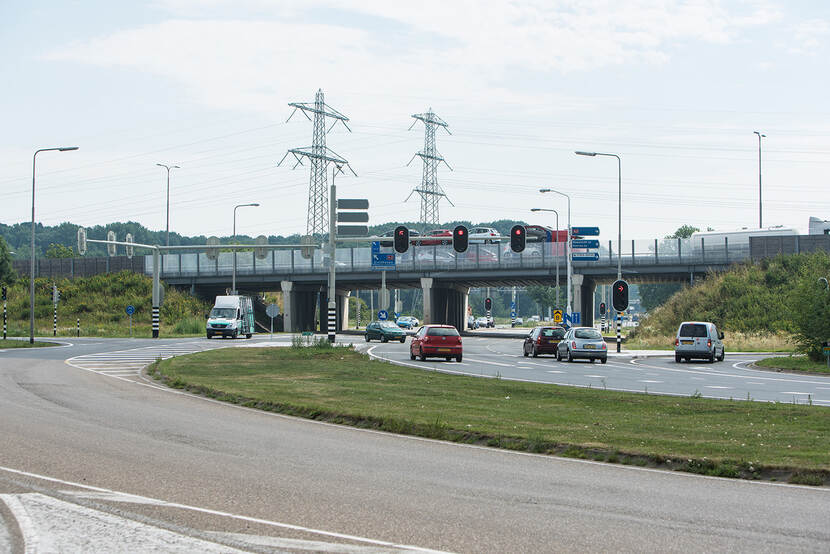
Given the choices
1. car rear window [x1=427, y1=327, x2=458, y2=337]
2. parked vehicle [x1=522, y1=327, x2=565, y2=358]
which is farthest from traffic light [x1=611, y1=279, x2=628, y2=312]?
car rear window [x1=427, y1=327, x2=458, y2=337]

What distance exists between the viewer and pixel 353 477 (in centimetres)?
1007

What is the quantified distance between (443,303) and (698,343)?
5027cm

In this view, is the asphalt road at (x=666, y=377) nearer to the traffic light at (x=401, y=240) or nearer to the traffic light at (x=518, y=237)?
the traffic light at (x=401, y=240)

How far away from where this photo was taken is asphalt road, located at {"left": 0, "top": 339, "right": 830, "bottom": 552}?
7.23m

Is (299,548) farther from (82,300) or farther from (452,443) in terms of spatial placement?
(82,300)

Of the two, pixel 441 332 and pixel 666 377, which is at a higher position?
pixel 441 332

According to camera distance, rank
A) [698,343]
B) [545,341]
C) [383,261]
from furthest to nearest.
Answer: [383,261] → [545,341] → [698,343]

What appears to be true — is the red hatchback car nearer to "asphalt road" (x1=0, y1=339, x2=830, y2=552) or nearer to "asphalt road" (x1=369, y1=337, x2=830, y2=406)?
"asphalt road" (x1=369, y1=337, x2=830, y2=406)

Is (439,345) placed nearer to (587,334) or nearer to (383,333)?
(587,334)

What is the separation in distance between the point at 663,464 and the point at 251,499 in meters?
5.21

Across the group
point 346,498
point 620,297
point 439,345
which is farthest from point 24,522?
point 620,297

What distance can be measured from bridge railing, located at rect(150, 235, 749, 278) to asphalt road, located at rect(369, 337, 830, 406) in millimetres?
30195

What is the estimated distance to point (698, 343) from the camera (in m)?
39.7

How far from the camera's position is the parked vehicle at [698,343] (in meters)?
39.6
